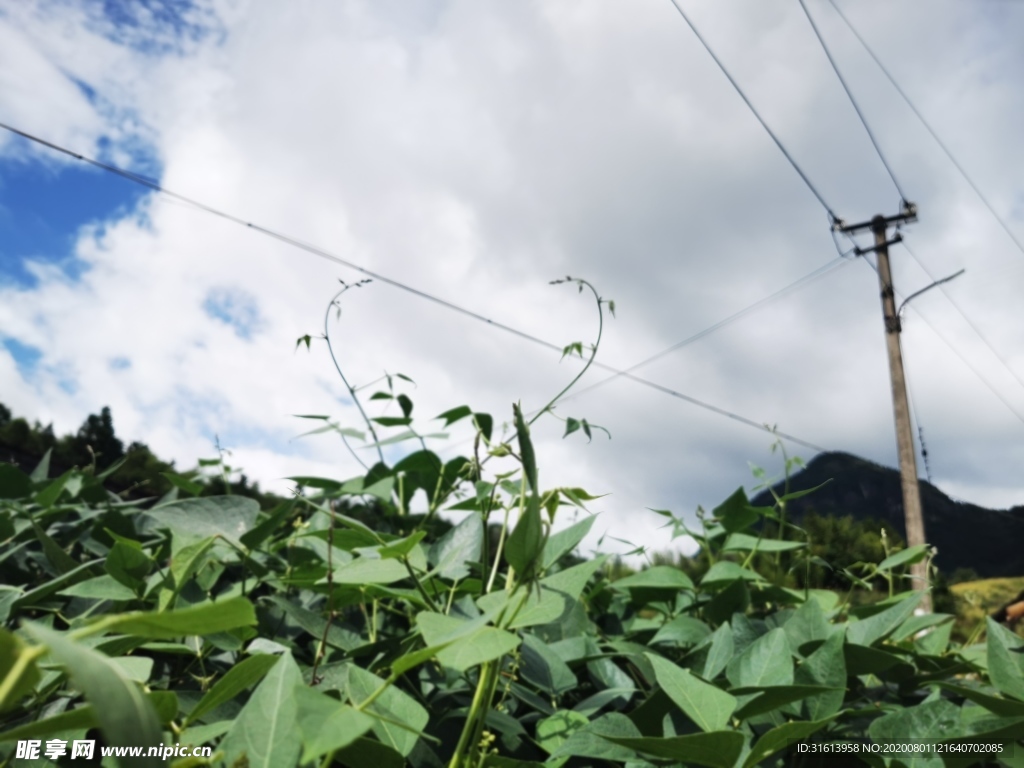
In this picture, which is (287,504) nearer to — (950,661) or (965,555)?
(950,661)

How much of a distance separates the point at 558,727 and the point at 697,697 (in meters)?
0.10

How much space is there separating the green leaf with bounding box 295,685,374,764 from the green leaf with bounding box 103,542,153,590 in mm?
372

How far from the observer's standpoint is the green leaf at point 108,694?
0.17 m

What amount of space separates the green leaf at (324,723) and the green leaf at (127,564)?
37 centimetres

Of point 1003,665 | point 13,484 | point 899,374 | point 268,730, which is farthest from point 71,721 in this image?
point 899,374

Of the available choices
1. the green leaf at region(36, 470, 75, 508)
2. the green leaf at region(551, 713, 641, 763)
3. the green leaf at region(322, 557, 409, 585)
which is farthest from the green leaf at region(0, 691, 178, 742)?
the green leaf at region(36, 470, 75, 508)

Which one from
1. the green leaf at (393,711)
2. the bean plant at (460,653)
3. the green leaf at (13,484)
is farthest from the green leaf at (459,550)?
the green leaf at (13,484)

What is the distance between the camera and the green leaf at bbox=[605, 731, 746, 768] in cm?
38

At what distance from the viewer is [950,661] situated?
67 centimetres

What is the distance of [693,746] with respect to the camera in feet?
1.26

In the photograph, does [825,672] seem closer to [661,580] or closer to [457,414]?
[661,580]

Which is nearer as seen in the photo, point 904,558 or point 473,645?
point 473,645

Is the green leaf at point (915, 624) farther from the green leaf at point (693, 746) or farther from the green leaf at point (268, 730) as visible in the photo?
the green leaf at point (268, 730)

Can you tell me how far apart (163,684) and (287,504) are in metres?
0.16
